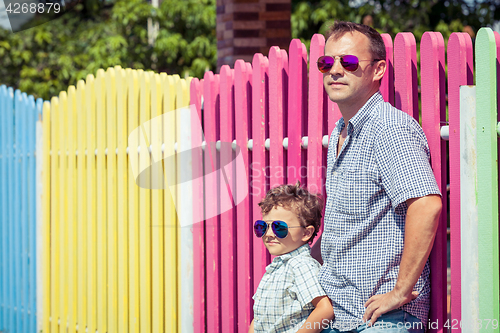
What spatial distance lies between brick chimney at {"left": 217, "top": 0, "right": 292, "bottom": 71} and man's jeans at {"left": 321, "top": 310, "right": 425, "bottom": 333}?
4046mm

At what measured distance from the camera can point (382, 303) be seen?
2.09 metres

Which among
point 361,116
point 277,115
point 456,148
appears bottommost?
point 456,148

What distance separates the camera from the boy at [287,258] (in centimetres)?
255

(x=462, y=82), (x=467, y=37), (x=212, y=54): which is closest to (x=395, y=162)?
(x=462, y=82)

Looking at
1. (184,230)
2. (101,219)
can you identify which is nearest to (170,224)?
(184,230)

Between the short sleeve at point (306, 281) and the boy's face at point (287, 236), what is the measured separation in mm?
84

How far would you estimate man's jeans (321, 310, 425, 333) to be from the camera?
83.7 inches

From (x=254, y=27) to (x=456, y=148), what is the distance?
389cm

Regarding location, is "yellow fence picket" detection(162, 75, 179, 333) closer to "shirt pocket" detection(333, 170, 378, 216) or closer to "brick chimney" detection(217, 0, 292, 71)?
"brick chimney" detection(217, 0, 292, 71)

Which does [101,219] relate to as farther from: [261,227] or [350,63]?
[350,63]

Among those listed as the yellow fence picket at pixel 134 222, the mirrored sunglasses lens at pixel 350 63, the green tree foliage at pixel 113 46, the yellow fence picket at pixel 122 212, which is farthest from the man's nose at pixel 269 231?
the green tree foliage at pixel 113 46

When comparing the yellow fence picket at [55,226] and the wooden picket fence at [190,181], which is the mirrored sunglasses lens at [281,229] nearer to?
the wooden picket fence at [190,181]

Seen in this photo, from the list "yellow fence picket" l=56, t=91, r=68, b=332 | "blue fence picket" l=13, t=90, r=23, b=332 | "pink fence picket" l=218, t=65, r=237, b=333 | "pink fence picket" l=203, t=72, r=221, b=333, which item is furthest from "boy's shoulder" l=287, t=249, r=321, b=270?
"blue fence picket" l=13, t=90, r=23, b=332

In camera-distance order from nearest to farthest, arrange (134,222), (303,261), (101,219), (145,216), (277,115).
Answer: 1. (303,261)
2. (277,115)
3. (145,216)
4. (134,222)
5. (101,219)
